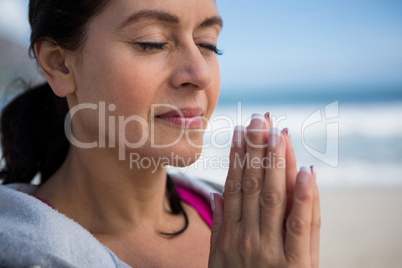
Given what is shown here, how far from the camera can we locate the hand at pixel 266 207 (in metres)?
1.23

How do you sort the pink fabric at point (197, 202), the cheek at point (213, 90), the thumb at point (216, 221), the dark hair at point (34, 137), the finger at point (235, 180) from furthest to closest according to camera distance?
the pink fabric at point (197, 202) < the dark hair at point (34, 137) < the cheek at point (213, 90) < the thumb at point (216, 221) < the finger at point (235, 180)

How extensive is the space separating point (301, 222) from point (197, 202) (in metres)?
1.13

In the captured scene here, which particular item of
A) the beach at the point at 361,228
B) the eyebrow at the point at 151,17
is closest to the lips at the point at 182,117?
the eyebrow at the point at 151,17

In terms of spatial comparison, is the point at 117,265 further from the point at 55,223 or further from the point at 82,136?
the point at 82,136

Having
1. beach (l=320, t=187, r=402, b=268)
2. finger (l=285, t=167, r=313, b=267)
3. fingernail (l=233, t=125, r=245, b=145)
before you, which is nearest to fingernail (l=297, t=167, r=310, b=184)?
finger (l=285, t=167, r=313, b=267)

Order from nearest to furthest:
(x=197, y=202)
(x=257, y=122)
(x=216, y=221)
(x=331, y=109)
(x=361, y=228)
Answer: (x=257, y=122) < (x=216, y=221) < (x=197, y=202) < (x=361, y=228) < (x=331, y=109)

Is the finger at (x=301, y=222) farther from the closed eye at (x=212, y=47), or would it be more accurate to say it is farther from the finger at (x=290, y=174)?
the closed eye at (x=212, y=47)

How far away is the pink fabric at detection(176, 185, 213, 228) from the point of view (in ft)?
7.21

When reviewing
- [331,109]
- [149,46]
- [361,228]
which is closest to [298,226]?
[149,46]

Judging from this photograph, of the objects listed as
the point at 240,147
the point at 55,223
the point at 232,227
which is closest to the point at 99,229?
the point at 55,223

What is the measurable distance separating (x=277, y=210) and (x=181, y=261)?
754mm

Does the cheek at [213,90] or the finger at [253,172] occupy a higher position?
the cheek at [213,90]

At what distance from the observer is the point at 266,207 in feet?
4.14

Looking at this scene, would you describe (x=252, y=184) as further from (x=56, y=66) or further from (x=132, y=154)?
(x=56, y=66)
